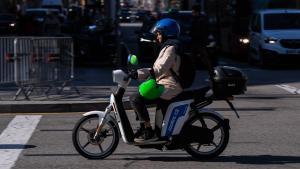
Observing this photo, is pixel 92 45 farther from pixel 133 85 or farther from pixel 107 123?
pixel 107 123

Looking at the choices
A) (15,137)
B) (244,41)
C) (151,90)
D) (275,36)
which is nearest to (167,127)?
(151,90)

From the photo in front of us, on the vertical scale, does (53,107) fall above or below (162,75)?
below

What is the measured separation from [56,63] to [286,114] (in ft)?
15.7

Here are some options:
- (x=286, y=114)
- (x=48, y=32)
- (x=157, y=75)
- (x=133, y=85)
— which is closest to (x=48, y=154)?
(x=157, y=75)

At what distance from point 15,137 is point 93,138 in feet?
7.03

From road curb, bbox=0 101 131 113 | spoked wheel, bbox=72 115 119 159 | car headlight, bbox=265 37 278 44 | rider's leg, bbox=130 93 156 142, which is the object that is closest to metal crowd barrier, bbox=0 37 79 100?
road curb, bbox=0 101 131 113

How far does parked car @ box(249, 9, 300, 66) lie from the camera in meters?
25.3

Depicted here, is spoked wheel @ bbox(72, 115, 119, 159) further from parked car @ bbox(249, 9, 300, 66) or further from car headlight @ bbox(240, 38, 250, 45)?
car headlight @ bbox(240, 38, 250, 45)

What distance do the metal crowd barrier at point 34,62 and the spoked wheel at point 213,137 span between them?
633 centimetres

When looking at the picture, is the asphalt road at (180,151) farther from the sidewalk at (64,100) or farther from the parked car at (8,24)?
the parked car at (8,24)

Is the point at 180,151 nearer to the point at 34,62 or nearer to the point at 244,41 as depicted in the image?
the point at 34,62

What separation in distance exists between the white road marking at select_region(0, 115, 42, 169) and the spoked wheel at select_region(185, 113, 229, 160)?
213cm

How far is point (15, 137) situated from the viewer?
1131 centimetres

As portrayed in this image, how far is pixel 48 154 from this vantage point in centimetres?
1003
